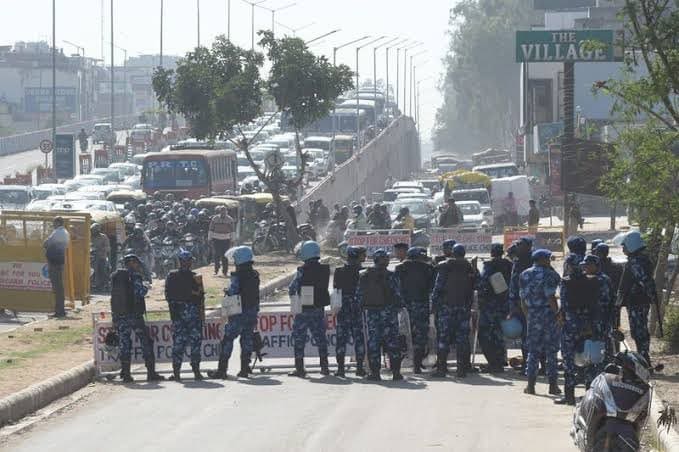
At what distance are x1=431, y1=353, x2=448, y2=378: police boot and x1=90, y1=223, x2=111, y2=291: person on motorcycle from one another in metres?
14.6

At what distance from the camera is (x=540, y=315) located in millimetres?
16828

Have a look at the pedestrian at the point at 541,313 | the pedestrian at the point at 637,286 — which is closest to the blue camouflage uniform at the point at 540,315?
the pedestrian at the point at 541,313

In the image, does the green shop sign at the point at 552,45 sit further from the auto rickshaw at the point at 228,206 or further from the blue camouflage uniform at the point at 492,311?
the blue camouflage uniform at the point at 492,311

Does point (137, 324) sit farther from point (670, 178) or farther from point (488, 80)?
point (488, 80)

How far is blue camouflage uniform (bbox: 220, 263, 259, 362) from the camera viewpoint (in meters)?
A: 18.6

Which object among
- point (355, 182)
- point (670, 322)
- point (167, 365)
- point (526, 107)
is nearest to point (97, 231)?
point (167, 365)

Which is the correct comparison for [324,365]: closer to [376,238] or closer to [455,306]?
[455,306]

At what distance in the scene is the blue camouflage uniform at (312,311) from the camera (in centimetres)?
1875

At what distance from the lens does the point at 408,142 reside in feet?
493

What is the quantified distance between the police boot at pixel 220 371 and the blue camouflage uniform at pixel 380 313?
5.42ft

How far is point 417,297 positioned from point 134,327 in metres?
3.30

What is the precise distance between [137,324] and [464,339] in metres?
3.73

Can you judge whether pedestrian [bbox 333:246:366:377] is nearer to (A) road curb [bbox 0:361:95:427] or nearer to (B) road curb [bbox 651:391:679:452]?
(A) road curb [bbox 0:361:95:427]

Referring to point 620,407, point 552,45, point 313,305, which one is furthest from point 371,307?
point 552,45
